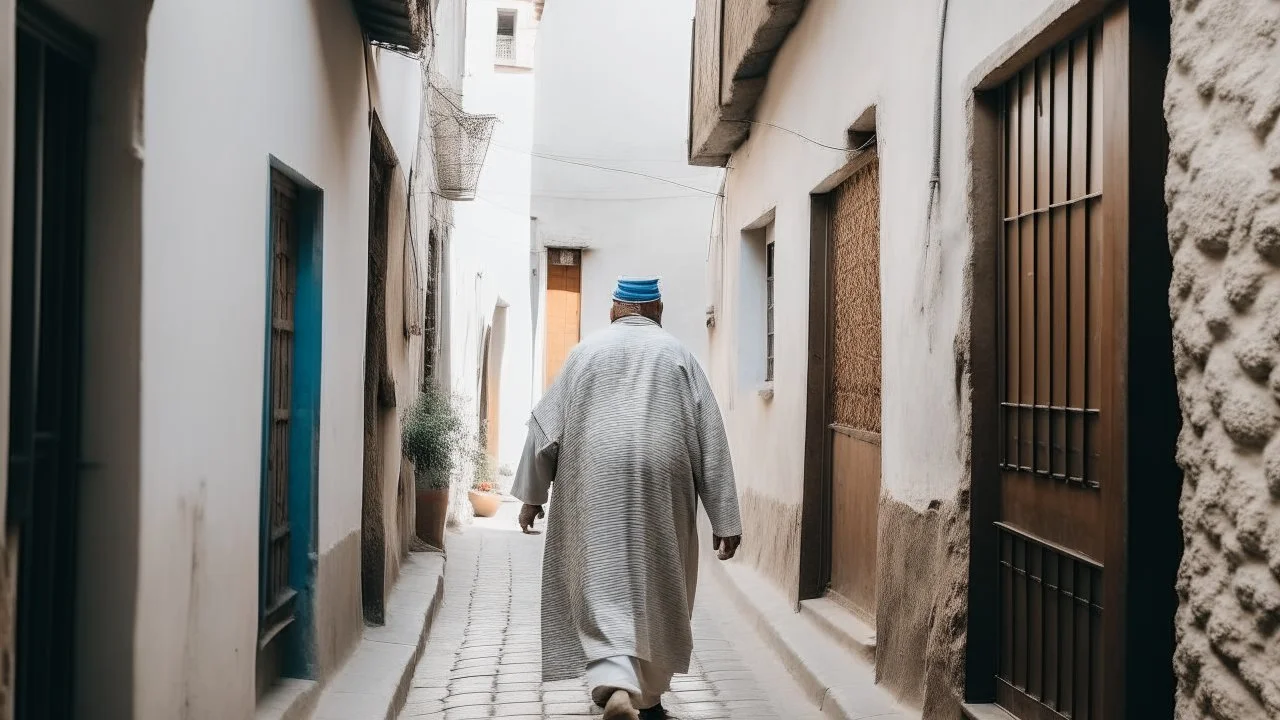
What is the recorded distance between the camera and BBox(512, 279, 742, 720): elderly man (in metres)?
4.96

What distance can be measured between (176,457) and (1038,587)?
2571 mm

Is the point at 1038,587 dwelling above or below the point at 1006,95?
below

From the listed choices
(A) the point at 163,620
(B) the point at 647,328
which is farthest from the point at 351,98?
(A) the point at 163,620

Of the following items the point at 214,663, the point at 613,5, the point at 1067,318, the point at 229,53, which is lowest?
the point at 214,663

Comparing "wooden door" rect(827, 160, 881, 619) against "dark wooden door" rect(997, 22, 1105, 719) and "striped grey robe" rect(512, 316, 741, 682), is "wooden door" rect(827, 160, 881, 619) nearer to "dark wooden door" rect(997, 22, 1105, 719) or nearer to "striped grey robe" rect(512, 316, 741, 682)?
"striped grey robe" rect(512, 316, 741, 682)

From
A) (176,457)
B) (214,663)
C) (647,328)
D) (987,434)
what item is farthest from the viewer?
(647,328)

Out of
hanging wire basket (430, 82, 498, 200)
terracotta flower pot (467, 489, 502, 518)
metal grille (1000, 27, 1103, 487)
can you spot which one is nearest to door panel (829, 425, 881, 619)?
metal grille (1000, 27, 1103, 487)

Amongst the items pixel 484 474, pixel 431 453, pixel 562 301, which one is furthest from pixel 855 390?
pixel 562 301

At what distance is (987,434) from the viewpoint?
430 cm

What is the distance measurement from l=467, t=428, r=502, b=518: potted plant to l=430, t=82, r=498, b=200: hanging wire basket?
12.7 feet

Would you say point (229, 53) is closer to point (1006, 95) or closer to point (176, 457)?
point (176, 457)

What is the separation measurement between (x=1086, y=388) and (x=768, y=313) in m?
6.09

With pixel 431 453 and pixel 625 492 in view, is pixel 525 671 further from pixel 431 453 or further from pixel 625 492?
pixel 431 453

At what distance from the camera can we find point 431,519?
9656mm
